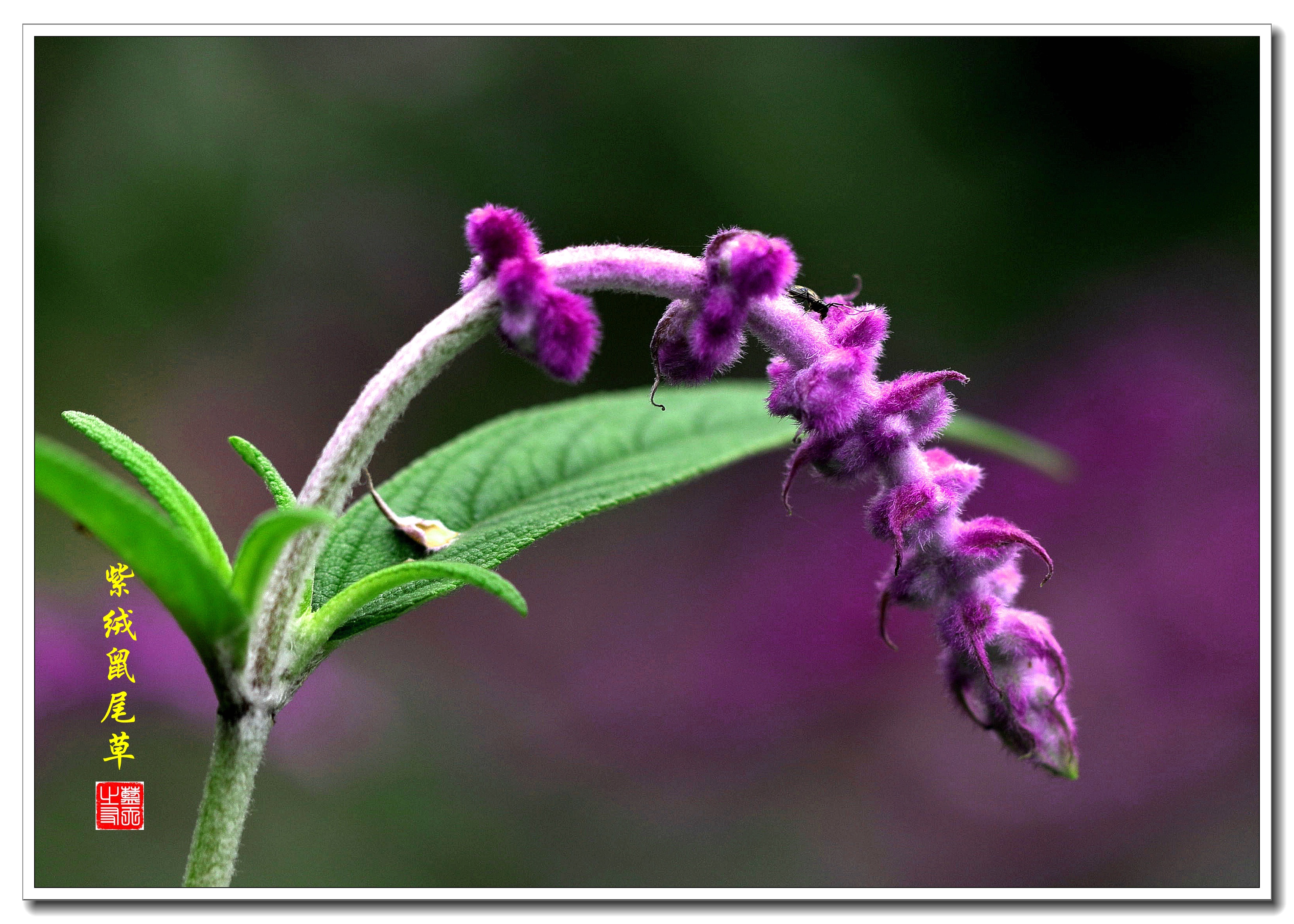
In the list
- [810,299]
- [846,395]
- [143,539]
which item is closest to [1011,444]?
[810,299]

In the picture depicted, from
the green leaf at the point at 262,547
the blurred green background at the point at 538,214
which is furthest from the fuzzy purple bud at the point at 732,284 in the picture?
the blurred green background at the point at 538,214

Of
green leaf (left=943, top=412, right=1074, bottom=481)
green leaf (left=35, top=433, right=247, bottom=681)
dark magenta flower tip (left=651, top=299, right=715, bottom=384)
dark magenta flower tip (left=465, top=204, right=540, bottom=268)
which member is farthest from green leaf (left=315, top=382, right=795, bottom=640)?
green leaf (left=943, top=412, right=1074, bottom=481)

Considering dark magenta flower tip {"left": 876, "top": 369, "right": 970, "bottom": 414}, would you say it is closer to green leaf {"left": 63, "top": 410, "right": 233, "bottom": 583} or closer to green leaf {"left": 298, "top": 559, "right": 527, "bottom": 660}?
green leaf {"left": 298, "top": 559, "right": 527, "bottom": 660}

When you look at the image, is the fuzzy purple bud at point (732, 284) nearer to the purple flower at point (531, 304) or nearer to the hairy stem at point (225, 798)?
the purple flower at point (531, 304)

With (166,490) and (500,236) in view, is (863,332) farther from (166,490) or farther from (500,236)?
(166,490)

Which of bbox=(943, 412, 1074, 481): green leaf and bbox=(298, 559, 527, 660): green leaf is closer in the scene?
bbox=(298, 559, 527, 660): green leaf
